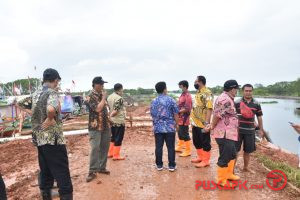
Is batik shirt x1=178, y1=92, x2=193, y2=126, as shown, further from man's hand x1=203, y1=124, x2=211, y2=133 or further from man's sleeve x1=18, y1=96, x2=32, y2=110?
man's sleeve x1=18, y1=96, x2=32, y2=110

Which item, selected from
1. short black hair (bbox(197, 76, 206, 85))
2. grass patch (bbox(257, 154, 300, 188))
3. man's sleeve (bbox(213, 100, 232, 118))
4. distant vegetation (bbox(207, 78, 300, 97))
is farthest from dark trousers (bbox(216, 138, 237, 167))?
distant vegetation (bbox(207, 78, 300, 97))

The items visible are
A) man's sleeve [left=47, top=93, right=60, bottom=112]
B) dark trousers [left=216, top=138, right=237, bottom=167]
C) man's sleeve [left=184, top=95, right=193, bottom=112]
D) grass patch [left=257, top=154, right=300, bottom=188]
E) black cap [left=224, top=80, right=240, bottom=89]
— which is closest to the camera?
man's sleeve [left=47, top=93, right=60, bottom=112]

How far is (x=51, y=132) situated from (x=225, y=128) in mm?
2740

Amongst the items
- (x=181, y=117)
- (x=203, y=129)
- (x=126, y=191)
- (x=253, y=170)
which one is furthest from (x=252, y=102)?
(x=126, y=191)

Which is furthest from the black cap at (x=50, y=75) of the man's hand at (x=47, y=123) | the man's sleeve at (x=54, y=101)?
the man's hand at (x=47, y=123)

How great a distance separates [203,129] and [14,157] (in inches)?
228

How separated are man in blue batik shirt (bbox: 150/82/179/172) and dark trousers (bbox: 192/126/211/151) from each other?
0.54 m

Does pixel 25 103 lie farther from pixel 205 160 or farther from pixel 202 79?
pixel 205 160

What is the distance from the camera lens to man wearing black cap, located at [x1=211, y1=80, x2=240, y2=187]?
4488 millimetres

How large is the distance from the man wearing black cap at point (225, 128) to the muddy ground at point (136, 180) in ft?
1.33

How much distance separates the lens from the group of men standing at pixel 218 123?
178 inches

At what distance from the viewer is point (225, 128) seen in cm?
450

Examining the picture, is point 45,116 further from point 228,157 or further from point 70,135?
point 70,135

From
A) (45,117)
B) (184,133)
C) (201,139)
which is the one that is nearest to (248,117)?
(201,139)
